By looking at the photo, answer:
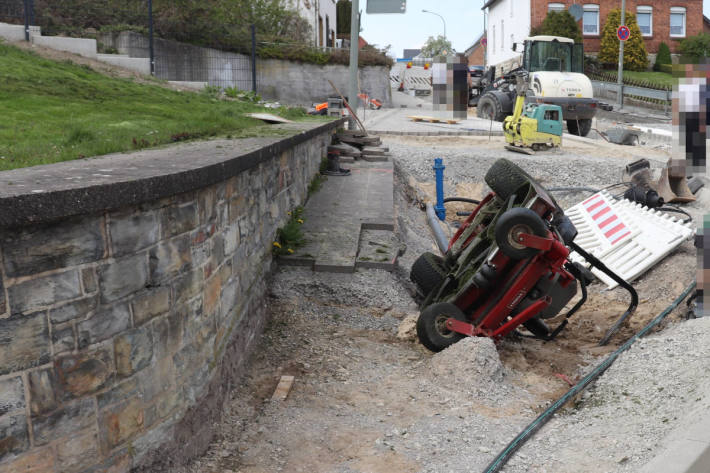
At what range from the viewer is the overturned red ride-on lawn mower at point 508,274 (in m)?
5.20

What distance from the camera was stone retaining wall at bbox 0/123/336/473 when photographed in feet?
8.89

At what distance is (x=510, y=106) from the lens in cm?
2333

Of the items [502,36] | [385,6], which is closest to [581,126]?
[385,6]

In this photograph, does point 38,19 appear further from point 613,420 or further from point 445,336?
point 613,420

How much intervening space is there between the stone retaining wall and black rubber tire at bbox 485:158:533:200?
8.00ft

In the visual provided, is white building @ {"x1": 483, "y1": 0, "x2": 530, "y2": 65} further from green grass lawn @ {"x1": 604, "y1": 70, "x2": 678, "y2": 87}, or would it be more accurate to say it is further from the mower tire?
the mower tire

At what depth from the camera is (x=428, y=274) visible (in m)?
6.25

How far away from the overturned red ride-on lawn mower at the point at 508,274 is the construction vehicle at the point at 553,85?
16370mm

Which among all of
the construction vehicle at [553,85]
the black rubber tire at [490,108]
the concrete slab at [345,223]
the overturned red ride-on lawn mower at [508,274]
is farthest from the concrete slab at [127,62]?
the black rubber tire at [490,108]

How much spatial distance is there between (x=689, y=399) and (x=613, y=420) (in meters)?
0.44

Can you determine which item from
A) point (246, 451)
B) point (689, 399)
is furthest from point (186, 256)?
point (689, 399)

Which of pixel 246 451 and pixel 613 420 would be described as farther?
pixel 613 420

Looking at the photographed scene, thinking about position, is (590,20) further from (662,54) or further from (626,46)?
(662,54)

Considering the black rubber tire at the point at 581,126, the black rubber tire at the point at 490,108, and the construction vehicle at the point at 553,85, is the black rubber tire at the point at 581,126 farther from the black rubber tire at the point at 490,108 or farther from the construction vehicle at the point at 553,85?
the black rubber tire at the point at 490,108
